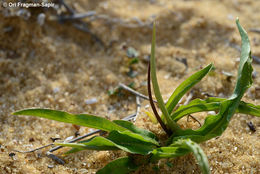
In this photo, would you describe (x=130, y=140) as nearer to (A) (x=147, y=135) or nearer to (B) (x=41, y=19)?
(A) (x=147, y=135)

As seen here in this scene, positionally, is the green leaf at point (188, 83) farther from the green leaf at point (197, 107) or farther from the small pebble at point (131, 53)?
the small pebble at point (131, 53)

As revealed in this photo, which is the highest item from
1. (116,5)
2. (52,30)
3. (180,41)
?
(116,5)

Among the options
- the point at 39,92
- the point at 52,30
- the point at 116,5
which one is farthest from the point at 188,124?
the point at 116,5

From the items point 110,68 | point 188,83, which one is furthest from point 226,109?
point 110,68

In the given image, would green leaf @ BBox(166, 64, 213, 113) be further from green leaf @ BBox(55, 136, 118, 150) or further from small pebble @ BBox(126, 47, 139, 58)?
small pebble @ BBox(126, 47, 139, 58)

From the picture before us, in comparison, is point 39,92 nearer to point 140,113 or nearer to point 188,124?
point 140,113
